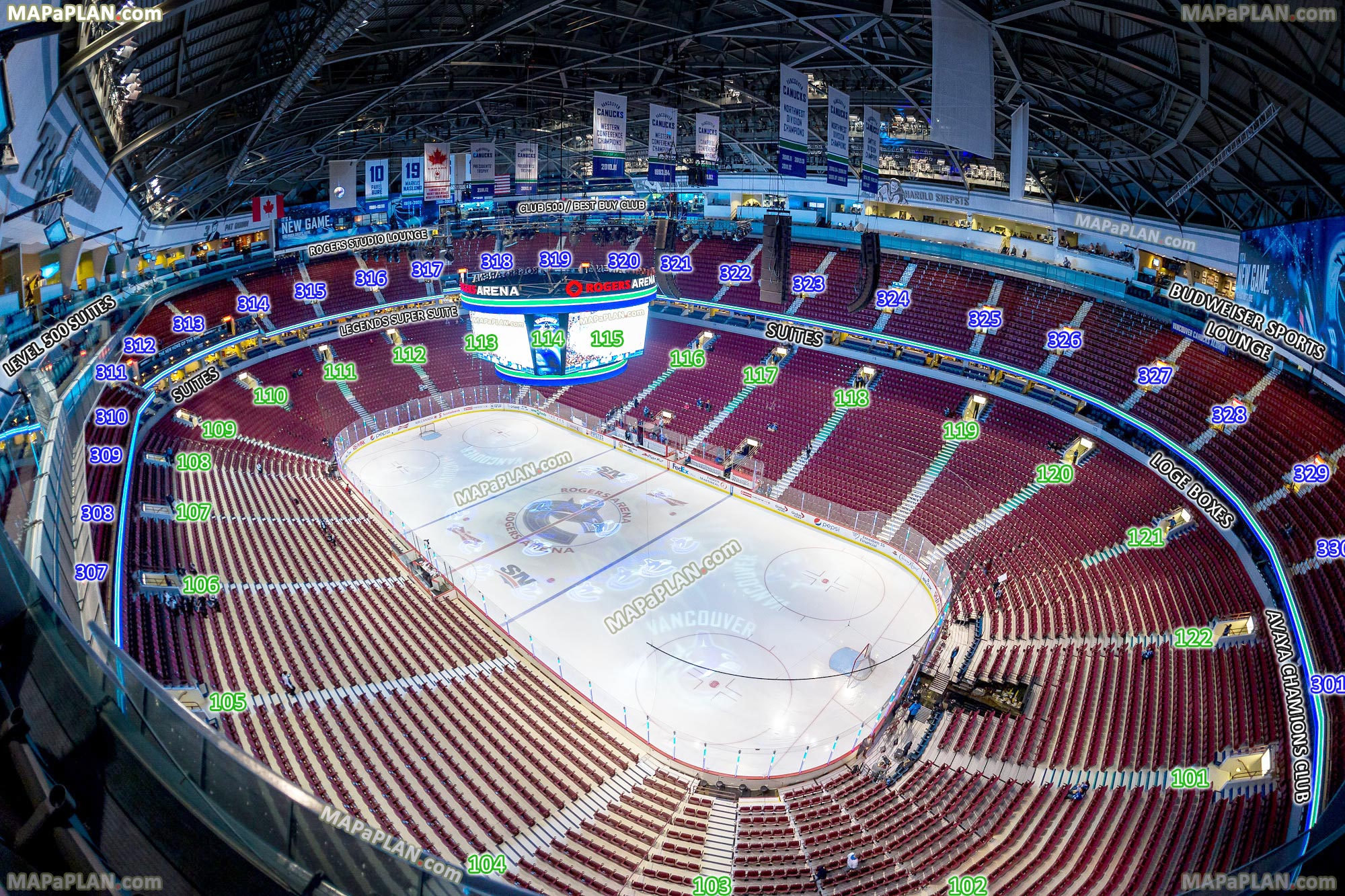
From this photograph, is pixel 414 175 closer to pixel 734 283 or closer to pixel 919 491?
pixel 734 283

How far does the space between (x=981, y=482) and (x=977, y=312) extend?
10.3m

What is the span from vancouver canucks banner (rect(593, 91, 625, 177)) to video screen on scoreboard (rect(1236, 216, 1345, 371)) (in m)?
17.7

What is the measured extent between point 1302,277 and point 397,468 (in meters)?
34.9

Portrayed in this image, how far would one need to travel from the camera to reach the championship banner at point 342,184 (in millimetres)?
30484

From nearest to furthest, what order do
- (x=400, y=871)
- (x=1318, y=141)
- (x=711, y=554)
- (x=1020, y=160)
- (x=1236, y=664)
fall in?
(x=400, y=871) < (x=1318, y=141) < (x=1236, y=664) < (x=1020, y=160) < (x=711, y=554)

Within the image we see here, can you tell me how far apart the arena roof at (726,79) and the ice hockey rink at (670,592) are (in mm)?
15359

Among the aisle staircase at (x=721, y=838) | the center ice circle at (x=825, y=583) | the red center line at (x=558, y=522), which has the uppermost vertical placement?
the red center line at (x=558, y=522)

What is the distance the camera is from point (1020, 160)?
19047mm

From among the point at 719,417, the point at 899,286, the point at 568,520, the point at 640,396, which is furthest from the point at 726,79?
the point at 568,520

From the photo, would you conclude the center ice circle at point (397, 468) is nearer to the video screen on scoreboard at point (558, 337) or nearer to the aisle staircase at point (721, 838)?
the video screen on scoreboard at point (558, 337)

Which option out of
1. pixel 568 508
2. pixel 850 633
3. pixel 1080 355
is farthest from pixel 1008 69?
pixel 568 508

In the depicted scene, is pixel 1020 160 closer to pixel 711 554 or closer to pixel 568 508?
pixel 711 554

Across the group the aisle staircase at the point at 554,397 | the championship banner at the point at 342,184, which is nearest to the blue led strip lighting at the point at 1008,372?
the aisle staircase at the point at 554,397

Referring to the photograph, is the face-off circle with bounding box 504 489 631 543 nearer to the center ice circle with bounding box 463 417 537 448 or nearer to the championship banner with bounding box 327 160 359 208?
the center ice circle with bounding box 463 417 537 448
